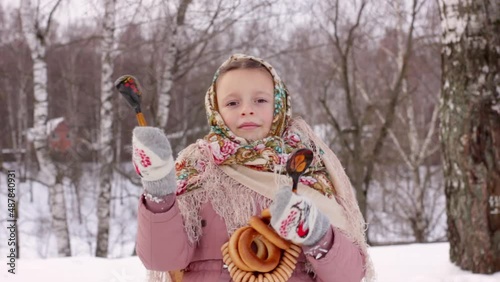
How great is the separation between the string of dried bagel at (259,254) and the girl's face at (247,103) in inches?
12.5

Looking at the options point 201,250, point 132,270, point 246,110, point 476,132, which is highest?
point 246,110

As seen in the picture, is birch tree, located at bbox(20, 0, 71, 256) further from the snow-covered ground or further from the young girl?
the young girl

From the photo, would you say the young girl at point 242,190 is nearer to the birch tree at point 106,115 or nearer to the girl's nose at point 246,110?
the girl's nose at point 246,110

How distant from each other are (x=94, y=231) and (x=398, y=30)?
31.9 ft

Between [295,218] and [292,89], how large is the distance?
45.3 feet

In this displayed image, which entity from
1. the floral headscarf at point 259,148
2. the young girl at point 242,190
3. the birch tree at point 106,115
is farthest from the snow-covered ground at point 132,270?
the birch tree at point 106,115

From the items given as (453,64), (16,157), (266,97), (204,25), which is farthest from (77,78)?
(266,97)

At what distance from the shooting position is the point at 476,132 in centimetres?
388

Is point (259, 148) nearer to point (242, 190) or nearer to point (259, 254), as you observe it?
point (242, 190)

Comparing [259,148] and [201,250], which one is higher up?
[259,148]

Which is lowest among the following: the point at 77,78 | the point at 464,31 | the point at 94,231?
the point at 94,231

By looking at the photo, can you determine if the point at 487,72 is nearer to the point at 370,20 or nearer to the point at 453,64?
the point at 453,64

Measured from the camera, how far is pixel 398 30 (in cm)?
1088

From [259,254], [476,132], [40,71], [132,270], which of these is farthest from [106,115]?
[259,254]
